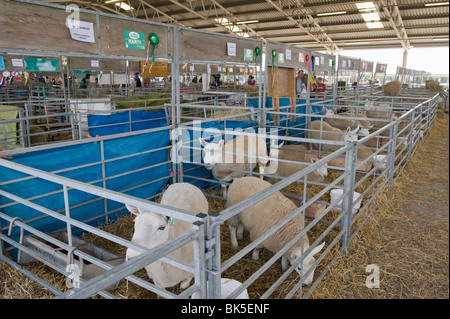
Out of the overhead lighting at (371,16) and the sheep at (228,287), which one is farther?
the overhead lighting at (371,16)

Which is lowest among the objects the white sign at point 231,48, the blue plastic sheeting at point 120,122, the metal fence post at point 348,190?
the metal fence post at point 348,190

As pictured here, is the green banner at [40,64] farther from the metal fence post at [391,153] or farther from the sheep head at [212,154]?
the metal fence post at [391,153]

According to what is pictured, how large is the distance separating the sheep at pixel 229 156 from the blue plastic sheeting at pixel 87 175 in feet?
2.20

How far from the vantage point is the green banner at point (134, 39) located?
170 inches

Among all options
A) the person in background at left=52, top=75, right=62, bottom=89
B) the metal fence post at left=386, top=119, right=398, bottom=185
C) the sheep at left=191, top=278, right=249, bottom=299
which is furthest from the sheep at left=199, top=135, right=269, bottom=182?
the person in background at left=52, top=75, right=62, bottom=89

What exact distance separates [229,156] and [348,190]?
2.23m

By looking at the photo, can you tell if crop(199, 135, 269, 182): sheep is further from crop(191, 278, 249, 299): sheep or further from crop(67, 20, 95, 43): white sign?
crop(191, 278, 249, 299): sheep

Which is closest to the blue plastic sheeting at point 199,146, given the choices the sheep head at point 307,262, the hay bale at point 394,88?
the sheep head at point 307,262

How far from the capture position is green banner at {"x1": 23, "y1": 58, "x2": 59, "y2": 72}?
10.7 meters

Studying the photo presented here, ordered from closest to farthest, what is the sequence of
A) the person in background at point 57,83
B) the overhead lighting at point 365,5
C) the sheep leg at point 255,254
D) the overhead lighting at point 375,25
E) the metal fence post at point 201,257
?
the metal fence post at point 201,257
the sheep leg at point 255,254
the person in background at point 57,83
the overhead lighting at point 365,5
the overhead lighting at point 375,25

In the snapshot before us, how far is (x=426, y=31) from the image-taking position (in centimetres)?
2339
